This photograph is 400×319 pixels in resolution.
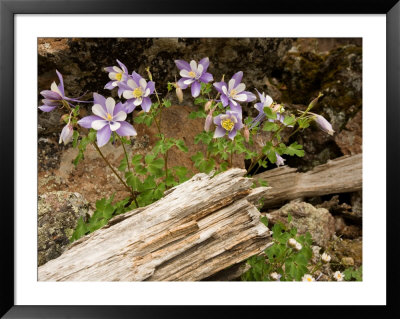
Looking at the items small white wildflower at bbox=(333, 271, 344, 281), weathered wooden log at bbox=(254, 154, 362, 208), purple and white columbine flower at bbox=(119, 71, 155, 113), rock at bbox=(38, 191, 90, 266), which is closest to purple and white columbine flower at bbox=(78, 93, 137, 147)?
purple and white columbine flower at bbox=(119, 71, 155, 113)

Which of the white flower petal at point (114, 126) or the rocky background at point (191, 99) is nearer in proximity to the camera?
the white flower petal at point (114, 126)

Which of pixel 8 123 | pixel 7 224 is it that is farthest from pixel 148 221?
pixel 8 123

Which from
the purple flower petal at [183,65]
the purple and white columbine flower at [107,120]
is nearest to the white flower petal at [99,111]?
the purple and white columbine flower at [107,120]

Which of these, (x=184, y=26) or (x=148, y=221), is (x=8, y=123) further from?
(x=184, y=26)

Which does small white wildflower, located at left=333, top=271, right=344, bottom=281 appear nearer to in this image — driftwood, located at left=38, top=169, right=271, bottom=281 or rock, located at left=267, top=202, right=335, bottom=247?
rock, located at left=267, top=202, right=335, bottom=247

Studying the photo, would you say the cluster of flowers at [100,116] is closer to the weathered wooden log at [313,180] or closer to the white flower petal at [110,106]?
the white flower petal at [110,106]

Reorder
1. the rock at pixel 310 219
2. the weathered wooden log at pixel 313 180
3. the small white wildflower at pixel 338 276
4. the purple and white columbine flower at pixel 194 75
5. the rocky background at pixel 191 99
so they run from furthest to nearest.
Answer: the weathered wooden log at pixel 313 180
the rock at pixel 310 219
the rocky background at pixel 191 99
the small white wildflower at pixel 338 276
the purple and white columbine flower at pixel 194 75
